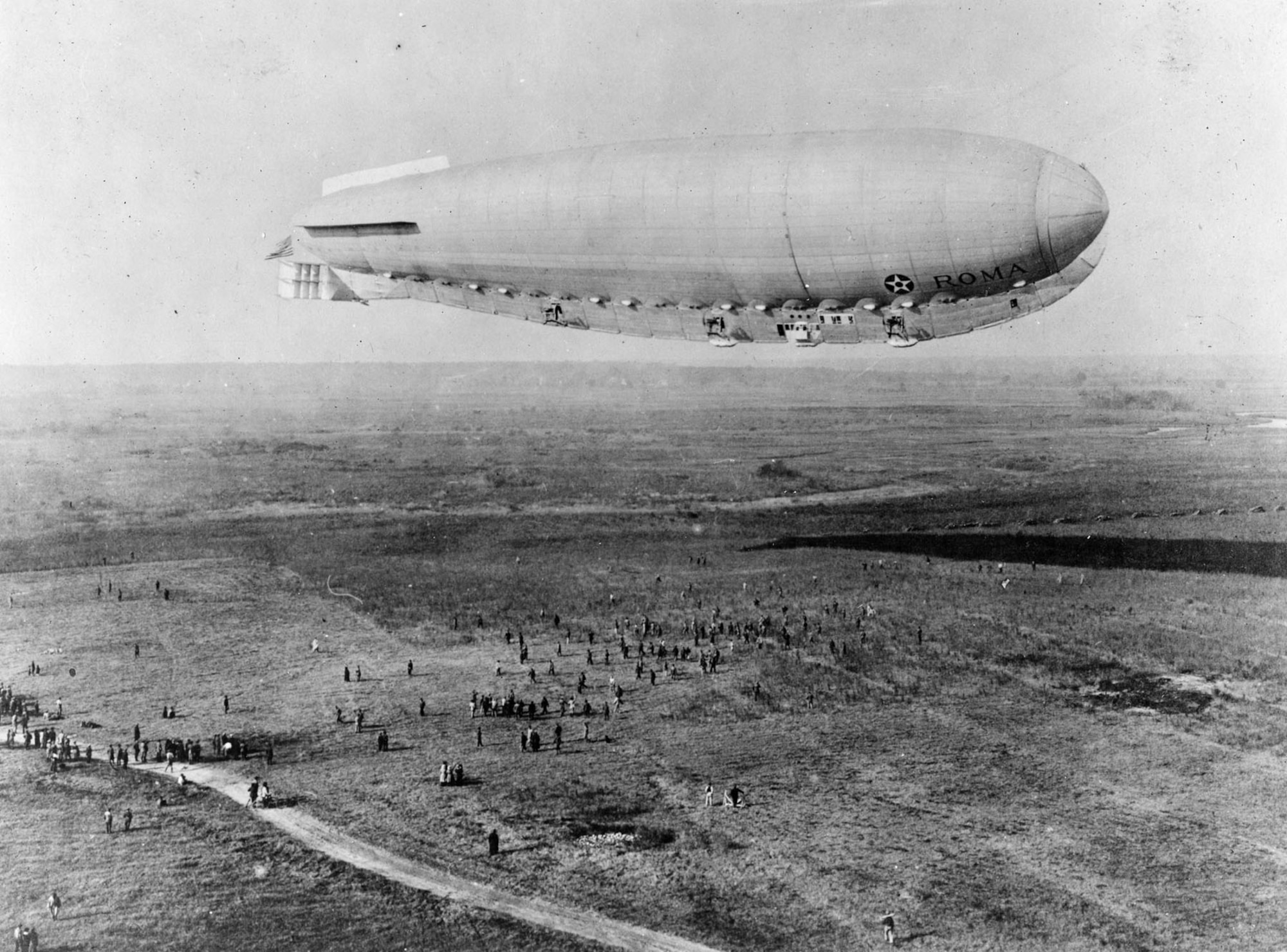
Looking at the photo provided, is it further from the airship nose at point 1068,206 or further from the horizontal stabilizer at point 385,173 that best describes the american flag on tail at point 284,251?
the airship nose at point 1068,206

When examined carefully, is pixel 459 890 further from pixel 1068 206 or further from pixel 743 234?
pixel 1068 206

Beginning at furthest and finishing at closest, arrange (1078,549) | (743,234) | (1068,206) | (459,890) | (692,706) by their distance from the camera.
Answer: (1078,549)
(692,706)
(743,234)
(459,890)
(1068,206)

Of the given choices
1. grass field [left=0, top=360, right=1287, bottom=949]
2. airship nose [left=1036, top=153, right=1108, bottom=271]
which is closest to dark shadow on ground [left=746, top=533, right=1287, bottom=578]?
grass field [left=0, top=360, right=1287, bottom=949]

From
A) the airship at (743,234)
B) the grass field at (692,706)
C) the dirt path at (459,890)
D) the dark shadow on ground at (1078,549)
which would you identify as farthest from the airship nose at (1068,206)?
the dark shadow on ground at (1078,549)

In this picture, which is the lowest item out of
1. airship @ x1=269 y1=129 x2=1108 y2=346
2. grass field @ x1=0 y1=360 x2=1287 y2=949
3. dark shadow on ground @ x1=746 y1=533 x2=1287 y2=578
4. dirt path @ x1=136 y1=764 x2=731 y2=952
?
dirt path @ x1=136 y1=764 x2=731 y2=952

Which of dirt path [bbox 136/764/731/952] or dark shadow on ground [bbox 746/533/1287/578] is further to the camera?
dark shadow on ground [bbox 746/533/1287/578]

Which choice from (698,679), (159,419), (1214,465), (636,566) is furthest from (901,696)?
(159,419)

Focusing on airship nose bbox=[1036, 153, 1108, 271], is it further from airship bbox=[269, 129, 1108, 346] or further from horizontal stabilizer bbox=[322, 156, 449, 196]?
horizontal stabilizer bbox=[322, 156, 449, 196]

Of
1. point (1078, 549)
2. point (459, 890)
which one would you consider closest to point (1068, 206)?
→ point (459, 890)
